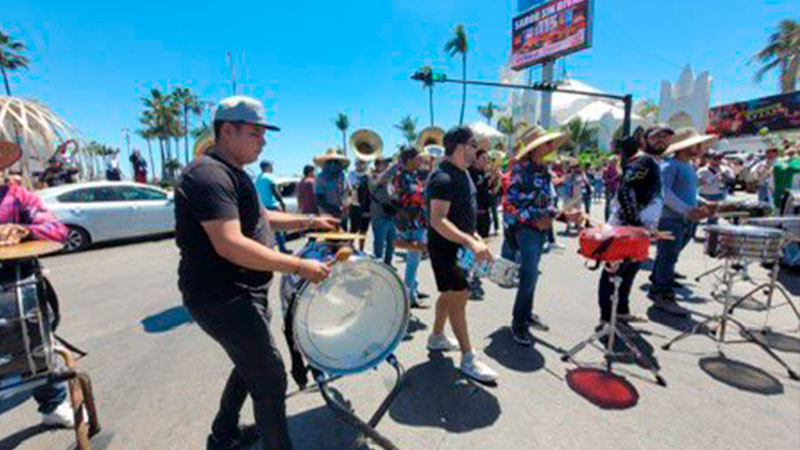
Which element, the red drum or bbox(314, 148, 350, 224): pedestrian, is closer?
the red drum

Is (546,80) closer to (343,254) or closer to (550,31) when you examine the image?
(550,31)

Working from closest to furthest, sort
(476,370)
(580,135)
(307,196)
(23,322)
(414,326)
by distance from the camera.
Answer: (23,322) → (476,370) → (414,326) → (307,196) → (580,135)

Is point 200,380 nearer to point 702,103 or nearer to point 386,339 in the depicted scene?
point 386,339

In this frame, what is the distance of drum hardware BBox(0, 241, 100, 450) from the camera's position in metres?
1.83

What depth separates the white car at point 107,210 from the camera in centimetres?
848

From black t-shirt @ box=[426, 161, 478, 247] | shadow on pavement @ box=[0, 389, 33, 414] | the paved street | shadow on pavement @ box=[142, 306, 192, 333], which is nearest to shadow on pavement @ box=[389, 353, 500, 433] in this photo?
the paved street

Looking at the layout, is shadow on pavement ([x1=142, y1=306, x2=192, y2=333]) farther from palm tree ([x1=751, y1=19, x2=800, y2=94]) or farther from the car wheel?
palm tree ([x1=751, y1=19, x2=800, y2=94])

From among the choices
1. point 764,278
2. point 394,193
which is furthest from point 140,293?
point 764,278

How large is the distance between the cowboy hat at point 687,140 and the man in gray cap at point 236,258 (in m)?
4.12

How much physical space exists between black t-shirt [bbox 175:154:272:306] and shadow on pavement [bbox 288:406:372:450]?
1101 millimetres

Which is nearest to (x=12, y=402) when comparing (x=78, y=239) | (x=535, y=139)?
(x=535, y=139)

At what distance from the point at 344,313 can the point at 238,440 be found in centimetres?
115

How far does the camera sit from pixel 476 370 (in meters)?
3.03

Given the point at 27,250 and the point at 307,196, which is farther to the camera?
the point at 307,196
